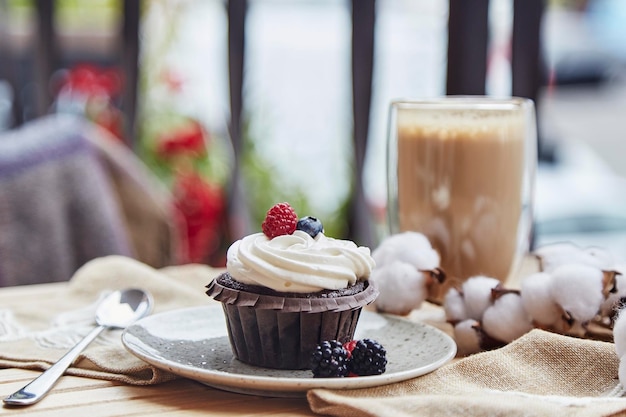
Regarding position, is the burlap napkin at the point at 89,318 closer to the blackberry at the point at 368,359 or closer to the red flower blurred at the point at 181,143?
the blackberry at the point at 368,359

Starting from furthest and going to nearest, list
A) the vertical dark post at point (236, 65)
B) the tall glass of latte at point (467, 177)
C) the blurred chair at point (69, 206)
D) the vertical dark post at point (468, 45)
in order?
the vertical dark post at point (236, 65) → the blurred chair at point (69, 206) → the vertical dark post at point (468, 45) → the tall glass of latte at point (467, 177)

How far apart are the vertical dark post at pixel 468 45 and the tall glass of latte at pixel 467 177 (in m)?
0.48

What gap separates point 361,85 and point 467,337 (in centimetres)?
132

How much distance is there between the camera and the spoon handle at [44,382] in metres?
0.91

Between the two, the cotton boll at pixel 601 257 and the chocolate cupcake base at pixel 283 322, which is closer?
the chocolate cupcake base at pixel 283 322

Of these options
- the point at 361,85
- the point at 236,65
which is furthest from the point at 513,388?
the point at 236,65

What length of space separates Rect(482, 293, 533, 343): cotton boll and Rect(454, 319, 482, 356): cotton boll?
0.01m

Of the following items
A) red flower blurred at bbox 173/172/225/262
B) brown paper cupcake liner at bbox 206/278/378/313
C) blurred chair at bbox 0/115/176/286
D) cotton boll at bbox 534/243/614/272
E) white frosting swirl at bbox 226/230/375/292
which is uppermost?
white frosting swirl at bbox 226/230/375/292

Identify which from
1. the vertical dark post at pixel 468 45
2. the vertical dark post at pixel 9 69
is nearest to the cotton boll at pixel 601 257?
the vertical dark post at pixel 468 45

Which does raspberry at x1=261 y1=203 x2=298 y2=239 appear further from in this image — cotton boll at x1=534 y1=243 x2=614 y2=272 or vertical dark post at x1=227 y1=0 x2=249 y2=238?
vertical dark post at x1=227 y1=0 x2=249 y2=238

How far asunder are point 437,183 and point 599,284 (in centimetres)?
35

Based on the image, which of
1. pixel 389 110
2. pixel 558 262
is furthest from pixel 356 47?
pixel 558 262

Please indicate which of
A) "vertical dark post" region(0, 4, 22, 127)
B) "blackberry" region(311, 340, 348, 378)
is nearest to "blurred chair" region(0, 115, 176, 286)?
"vertical dark post" region(0, 4, 22, 127)

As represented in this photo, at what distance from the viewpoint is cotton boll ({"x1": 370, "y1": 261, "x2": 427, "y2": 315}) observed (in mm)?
1226
